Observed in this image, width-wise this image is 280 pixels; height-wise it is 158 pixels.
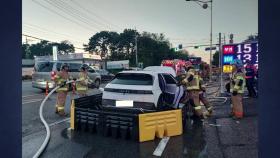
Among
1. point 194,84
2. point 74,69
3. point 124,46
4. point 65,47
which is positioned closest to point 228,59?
point 194,84

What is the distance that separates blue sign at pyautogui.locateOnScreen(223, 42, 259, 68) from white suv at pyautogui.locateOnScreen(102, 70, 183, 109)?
26.3ft

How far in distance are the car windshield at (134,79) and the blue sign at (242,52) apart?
8.74 m

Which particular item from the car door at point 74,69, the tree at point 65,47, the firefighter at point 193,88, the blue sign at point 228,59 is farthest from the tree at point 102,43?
the firefighter at point 193,88

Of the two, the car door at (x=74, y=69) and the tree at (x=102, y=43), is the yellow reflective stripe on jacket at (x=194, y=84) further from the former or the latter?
the tree at (x=102, y=43)

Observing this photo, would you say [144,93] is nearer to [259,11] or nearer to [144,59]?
[259,11]

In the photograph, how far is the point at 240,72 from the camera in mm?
9789

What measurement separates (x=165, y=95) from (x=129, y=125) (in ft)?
6.50

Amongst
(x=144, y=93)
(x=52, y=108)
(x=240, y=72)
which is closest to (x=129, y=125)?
(x=144, y=93)

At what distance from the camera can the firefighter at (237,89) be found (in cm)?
955

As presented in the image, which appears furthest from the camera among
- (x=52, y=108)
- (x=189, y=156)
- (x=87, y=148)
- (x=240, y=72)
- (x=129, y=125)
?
(x=52, y=108)

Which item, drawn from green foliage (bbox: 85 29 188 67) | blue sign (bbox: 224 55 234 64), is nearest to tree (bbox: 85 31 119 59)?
green foliage (bbox: 85 29 188 67)

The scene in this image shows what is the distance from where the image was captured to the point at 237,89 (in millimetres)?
9555

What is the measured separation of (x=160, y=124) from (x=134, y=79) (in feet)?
5.01
